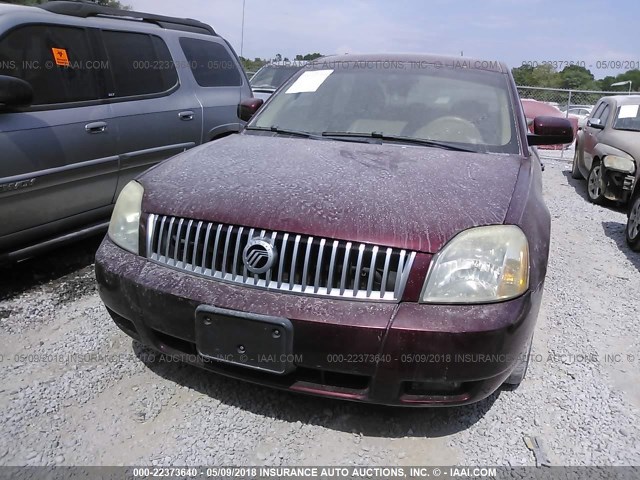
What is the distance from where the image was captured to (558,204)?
7055 mm

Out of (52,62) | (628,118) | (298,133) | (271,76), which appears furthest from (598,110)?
(52,62)

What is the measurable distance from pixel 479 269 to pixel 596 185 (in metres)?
6.50

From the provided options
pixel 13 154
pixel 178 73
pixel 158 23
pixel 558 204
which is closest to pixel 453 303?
pixel 13 154

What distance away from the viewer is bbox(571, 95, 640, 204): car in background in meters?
6.61

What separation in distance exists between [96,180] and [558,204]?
602 centimetres

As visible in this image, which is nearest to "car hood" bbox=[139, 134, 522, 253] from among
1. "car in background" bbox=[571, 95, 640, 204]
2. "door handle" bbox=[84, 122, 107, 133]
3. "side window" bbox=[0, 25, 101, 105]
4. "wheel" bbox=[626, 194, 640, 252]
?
"door handle" bbox=[84, 122, 107, 133]

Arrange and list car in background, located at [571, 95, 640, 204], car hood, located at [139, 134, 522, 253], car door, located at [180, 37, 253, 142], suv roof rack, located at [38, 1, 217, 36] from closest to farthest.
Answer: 1. car hood, located at [139, 134, 522, 253]
2. suv roof rack, located at [38, 1, 217, 36]
3. car door, located at [180, 37, 253, 142]
4. car in background, located at [571, 95, 640, 204]

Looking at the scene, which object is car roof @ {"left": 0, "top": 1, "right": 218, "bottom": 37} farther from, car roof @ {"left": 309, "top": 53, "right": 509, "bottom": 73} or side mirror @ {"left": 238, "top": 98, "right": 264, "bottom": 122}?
car roof @ {"left": 309, "top": 53, "right": 509, "bottom": 73}

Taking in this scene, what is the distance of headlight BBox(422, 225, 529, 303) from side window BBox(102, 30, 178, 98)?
10.5ft

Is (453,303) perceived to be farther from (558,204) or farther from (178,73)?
(558,204)

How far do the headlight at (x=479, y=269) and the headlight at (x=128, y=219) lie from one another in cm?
129

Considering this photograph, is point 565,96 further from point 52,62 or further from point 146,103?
point 52,62

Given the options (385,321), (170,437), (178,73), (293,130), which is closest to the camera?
(385,321)

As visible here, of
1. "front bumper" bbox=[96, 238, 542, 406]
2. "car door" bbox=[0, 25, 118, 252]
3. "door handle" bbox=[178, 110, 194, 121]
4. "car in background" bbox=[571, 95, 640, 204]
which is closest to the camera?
"front bumper" bbox=[96, 238, 542, 406]
